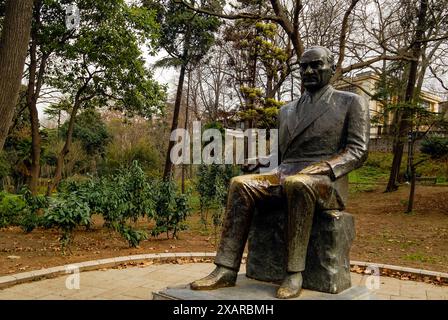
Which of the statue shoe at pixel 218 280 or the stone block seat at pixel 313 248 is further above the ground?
the stone block seat at pixel 313 248

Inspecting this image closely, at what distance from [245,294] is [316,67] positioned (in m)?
2.06

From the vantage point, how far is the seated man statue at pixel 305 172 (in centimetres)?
349

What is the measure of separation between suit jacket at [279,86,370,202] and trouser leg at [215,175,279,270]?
410mm

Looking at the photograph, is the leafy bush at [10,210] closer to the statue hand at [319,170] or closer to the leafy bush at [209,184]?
the leafy bush at [209,184]

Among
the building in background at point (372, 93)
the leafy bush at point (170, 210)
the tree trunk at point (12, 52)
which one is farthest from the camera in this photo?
the building in background at point (372, 93)

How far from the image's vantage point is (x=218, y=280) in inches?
141

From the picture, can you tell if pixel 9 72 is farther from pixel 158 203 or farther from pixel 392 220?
pixel 392 220

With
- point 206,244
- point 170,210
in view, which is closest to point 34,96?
point 170,210

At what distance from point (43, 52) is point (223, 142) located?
8.60 m

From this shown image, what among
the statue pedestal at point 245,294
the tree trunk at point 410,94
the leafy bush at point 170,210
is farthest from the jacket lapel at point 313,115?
the tree trunk at point 410,94

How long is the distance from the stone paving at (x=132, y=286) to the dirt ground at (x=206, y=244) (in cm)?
105

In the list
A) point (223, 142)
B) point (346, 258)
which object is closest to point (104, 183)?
point (346, 258)

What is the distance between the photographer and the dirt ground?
7.05 meters

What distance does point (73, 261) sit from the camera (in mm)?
6570
